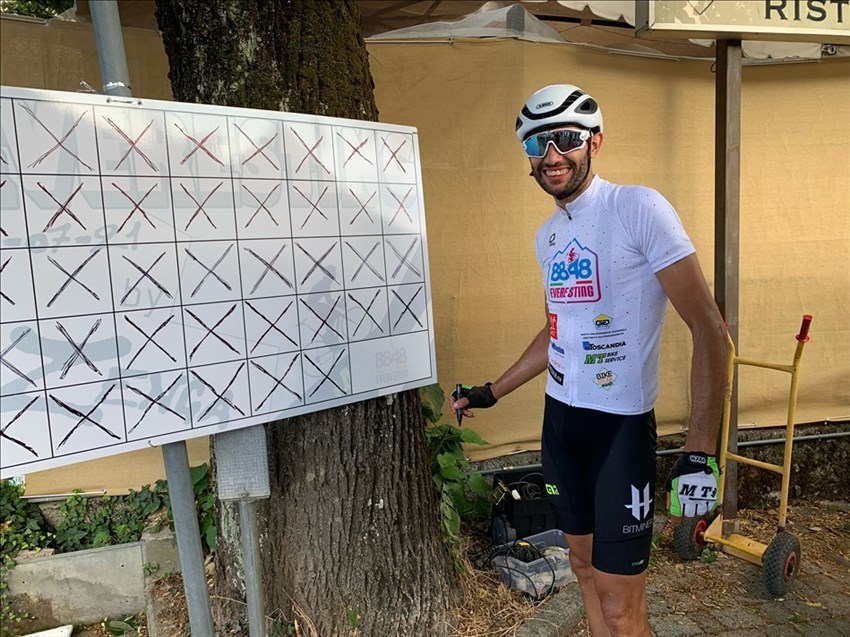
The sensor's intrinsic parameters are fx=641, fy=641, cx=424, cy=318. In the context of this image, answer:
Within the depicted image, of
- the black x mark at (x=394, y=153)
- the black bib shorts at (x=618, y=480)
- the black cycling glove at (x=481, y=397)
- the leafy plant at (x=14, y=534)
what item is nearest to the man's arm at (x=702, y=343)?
the black bib shorts at (x=618, y=480)

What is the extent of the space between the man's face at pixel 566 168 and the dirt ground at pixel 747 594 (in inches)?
76.7

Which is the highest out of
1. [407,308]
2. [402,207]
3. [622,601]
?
[402,207]

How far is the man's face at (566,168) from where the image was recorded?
2.16 m

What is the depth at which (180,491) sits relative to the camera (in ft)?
5.68

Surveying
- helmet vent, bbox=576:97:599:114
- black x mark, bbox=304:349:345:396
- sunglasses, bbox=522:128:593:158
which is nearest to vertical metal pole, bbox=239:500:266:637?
black x mark, bbox=304:349:345:396

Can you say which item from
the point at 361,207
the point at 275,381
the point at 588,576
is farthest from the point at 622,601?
the point at 361,207

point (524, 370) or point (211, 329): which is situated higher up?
point (211, 329)

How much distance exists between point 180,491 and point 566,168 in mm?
1559

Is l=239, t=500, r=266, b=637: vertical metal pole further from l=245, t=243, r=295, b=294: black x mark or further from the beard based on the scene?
the beard

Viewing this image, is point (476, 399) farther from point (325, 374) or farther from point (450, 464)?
point (325, 374)

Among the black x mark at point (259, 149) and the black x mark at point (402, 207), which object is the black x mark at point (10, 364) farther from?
the black x mark at point (402, 207)

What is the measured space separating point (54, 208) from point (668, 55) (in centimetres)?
363

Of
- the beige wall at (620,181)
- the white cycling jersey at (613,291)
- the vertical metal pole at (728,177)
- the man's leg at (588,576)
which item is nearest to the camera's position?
the white cycling jersey at (613,291)

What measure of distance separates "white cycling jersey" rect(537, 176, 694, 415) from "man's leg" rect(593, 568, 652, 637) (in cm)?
57
